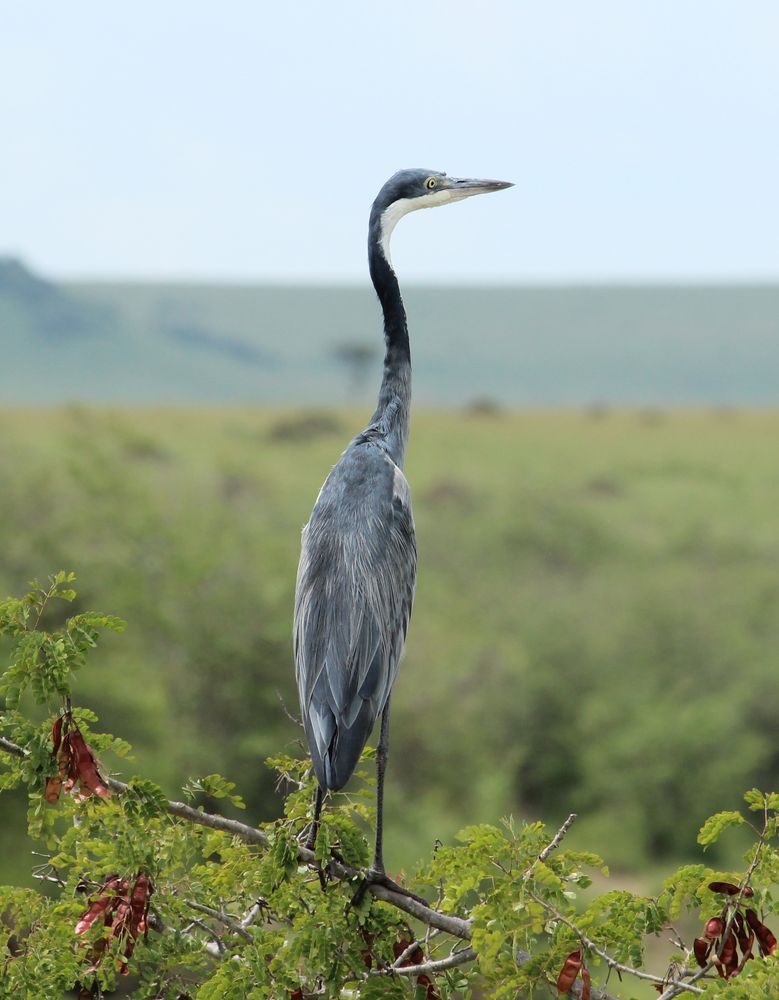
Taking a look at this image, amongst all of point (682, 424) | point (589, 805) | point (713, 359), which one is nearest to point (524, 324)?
point (713, 359)

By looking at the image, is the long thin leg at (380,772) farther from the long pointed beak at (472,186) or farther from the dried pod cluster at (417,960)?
the long pointed beak at (472,186)

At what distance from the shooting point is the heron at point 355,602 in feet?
17.5

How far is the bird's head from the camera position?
7.29 m

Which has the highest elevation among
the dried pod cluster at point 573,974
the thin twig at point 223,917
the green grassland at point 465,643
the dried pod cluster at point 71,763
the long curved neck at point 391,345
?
the long curved neck at point 391,345

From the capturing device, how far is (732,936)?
415 centimetres

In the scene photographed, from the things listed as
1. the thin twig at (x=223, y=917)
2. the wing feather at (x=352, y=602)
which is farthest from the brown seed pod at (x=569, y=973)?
the wing feather at (x=352, y=602)

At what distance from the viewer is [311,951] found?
4266 millimetres

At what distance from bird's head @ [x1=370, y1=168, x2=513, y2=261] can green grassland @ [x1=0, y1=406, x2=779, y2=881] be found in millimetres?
3256

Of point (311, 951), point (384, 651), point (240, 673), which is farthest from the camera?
point (240, 673)

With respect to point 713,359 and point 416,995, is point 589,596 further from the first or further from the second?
point 713,359

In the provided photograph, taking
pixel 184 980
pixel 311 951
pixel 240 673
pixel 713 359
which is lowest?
pixel 713 359

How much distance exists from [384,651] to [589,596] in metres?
38.0

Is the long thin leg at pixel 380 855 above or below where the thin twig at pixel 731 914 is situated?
below

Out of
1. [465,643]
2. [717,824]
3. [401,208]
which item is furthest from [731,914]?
[465,643]
